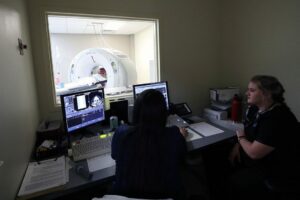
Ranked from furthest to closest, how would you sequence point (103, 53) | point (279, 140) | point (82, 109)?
point (103, 53), point (82, 109), point (279, 140)

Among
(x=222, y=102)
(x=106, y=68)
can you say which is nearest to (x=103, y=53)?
(x=106, y=68)

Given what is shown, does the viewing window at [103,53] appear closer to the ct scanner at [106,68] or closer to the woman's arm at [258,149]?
the ct scanner at [106,68]

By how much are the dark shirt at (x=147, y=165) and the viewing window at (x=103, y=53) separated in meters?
1.18

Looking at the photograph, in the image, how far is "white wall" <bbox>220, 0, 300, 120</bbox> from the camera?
1843 millimetres

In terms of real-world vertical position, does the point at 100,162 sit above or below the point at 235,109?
below

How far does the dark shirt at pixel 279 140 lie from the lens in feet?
4.13

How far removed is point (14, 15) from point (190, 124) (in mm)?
1693

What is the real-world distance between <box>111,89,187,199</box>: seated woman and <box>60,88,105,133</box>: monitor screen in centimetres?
65

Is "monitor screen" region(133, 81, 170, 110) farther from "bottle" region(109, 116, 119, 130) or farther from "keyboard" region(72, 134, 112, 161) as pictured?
"keyboard" region(72, 134, 112, 161)

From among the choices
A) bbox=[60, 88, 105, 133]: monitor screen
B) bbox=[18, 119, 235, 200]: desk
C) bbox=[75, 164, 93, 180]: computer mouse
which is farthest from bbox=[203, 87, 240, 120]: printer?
bbox=[75, 164, 93, 180]: computer mouse

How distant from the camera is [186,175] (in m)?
2.02

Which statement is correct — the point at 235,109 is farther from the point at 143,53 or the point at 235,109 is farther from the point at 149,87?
the point at 143,53

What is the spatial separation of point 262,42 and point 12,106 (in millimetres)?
2256

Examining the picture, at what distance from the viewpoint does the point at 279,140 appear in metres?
1.25
